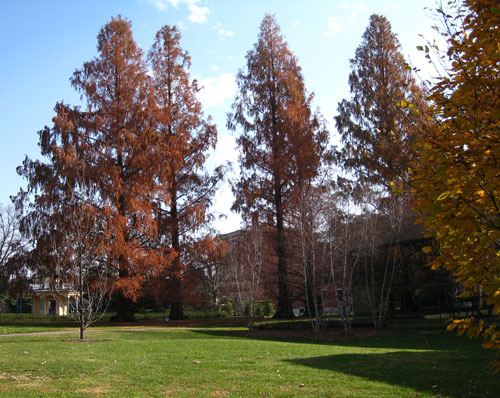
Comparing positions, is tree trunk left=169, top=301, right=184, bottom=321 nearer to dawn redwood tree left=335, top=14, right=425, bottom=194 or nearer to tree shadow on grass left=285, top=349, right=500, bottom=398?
dawn redwood tree left=335, top=14, right=425, bottom=194

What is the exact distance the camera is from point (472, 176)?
2875 millimetres

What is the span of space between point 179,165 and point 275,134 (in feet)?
20.2

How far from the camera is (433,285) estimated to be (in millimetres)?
19797

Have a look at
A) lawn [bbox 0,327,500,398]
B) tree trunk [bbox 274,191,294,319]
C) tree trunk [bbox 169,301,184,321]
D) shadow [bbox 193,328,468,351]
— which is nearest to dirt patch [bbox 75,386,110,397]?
lawn [bbox 0,327,500,398]

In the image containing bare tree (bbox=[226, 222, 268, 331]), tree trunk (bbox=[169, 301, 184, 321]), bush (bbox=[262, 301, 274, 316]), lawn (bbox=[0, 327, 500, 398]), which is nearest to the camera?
lawn (bbox=[0, 327, 500, 398])

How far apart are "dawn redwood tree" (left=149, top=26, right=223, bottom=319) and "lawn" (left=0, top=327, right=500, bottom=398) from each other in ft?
46.3

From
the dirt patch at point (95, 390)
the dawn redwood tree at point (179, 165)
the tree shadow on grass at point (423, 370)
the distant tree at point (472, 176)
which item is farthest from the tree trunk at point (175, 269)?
the distant tree at point (472, 176)

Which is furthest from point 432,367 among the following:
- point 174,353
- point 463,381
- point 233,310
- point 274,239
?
point 233,310

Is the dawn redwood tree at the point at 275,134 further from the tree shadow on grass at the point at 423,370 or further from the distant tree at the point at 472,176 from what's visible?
the distant tree at the point at 472,176

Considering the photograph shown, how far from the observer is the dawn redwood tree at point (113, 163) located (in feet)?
75.7

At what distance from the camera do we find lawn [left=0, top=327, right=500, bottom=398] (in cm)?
680

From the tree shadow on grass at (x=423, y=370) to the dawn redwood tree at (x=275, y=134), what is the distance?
15635 mm

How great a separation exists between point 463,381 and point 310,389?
8.37 ft

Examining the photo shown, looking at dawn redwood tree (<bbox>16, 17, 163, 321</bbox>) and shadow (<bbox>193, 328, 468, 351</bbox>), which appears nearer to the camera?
shadow (<bbox>193, 328, 468, 351</bbox>)
